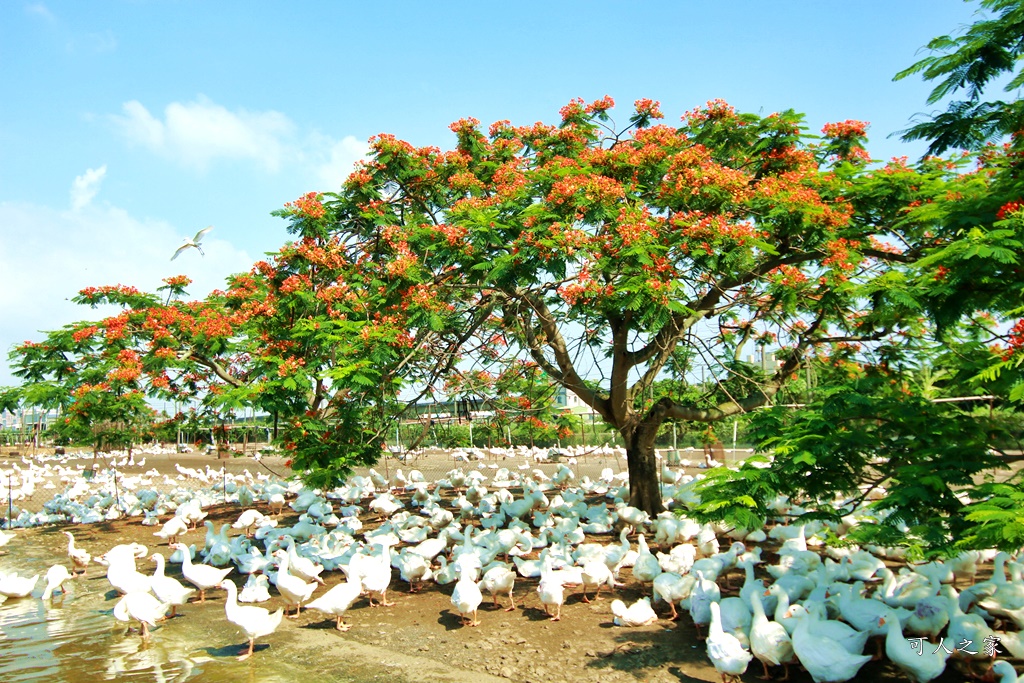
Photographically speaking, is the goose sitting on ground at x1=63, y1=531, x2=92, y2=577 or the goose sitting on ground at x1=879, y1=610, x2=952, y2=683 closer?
the goose sitting on ground at x1=879, y1=610, x2=952, y2=683

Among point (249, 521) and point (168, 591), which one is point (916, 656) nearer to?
point (168, 591)

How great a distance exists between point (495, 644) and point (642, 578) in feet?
6.05

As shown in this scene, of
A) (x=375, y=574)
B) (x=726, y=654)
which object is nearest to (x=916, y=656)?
(x=726, y=654)

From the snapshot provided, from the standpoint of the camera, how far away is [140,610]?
7016 mm

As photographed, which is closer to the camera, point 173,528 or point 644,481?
point 644,481

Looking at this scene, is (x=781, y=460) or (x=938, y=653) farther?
(x=781, y=460)

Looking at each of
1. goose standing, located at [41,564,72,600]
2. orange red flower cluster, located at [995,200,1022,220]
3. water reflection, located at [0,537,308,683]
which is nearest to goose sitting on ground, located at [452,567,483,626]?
water reflection, located at [0,537,308,683]

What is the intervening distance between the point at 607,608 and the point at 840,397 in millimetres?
3478

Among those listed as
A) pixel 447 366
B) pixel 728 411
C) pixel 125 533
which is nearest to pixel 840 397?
pixel 728 411

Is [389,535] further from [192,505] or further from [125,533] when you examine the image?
[125,533]

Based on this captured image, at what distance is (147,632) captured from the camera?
7.21 metres

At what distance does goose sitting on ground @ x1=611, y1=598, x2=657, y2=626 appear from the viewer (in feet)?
21.9

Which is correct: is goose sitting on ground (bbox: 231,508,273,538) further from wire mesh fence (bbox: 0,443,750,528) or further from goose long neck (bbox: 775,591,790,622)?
goose long neck (bbox: 775,591,790,622)

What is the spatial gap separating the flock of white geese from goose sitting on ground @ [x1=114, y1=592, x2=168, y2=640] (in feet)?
0.05
